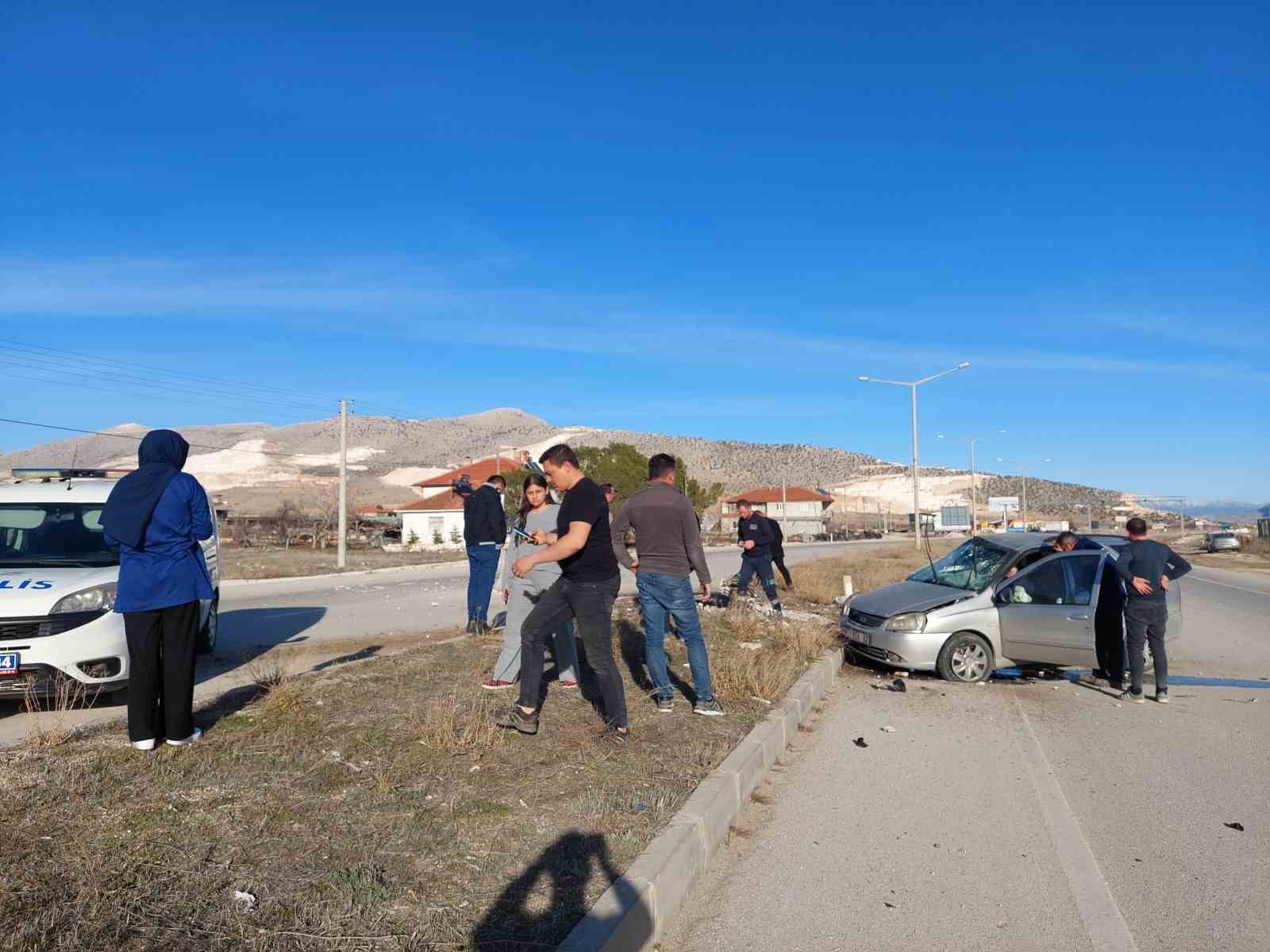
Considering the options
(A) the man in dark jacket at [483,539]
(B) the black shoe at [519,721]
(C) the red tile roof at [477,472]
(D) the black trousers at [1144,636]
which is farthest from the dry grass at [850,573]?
(C) the red tile roof at [477,472]

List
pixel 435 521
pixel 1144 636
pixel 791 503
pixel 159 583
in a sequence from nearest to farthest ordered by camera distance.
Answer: pixel 159 583, pixel 1144 636, pixel 435 521, pixel 791 503

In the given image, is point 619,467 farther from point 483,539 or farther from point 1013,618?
point 1013,618

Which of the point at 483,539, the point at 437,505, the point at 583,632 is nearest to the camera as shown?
the point at 583,632

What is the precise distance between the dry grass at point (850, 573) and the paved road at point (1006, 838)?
8.25 m

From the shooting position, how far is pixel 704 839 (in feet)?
16.4

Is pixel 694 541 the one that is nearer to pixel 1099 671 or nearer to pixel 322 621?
pixel 1099 671

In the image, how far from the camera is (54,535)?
8484mm

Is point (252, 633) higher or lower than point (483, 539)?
lower

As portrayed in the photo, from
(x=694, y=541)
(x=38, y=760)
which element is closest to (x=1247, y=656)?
(x=694, y=541)

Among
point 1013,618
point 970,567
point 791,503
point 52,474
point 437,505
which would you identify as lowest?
point 1013,618

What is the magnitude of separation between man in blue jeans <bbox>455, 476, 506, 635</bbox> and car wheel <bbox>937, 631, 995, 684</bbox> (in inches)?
200

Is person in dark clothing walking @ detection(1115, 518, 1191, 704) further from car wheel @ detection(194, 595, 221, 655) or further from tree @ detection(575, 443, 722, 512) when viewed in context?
tree @ detection(575, 443, 722, 512)

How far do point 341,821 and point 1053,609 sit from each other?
8096 mm

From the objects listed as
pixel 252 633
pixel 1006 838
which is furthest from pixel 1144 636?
pixel 252 633
